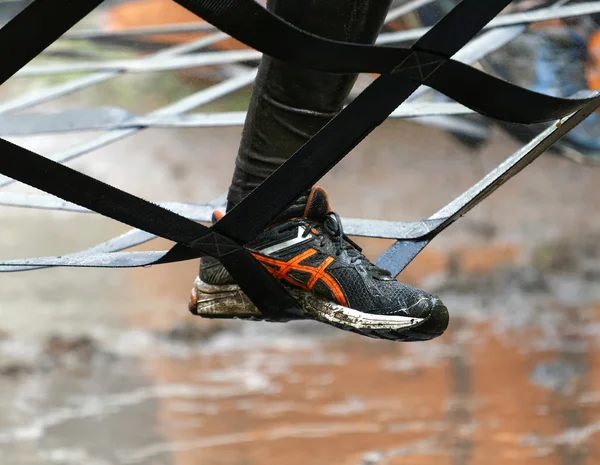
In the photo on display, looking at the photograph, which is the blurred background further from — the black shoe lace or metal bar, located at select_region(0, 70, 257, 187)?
the black shoe lace

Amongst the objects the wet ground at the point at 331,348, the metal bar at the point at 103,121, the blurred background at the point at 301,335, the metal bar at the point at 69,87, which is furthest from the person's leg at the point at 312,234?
the wet ground at the point at 331,348

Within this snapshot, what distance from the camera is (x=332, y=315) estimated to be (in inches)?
23.3

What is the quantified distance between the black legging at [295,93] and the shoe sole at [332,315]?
0.08 metres

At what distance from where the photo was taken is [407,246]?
0.69 m

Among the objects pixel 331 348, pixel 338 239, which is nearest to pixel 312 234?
pixel 338 239

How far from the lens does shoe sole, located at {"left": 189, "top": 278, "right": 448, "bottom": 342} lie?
569 millimetres

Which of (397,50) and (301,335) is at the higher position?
(301,335)

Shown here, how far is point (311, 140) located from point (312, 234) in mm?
144

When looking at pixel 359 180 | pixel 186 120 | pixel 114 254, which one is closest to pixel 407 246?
pixel 114 254

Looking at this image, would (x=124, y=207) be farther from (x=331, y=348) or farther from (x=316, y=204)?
(x=331, y=348)

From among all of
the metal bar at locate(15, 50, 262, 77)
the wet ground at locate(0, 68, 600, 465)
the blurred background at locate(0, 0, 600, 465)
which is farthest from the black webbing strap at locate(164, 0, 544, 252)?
the wet ground at locate(0, 68, 600, 465)

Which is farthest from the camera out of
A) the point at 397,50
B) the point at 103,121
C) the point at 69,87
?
the point at 69,87

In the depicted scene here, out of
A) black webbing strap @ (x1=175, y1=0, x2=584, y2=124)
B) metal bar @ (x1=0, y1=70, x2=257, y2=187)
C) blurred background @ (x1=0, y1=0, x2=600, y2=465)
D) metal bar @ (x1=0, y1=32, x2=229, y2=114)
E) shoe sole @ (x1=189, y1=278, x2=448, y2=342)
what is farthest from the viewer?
blurred background @ (x1=0, y1=0, x2=600, y2=465)

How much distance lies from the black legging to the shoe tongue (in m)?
0.06
